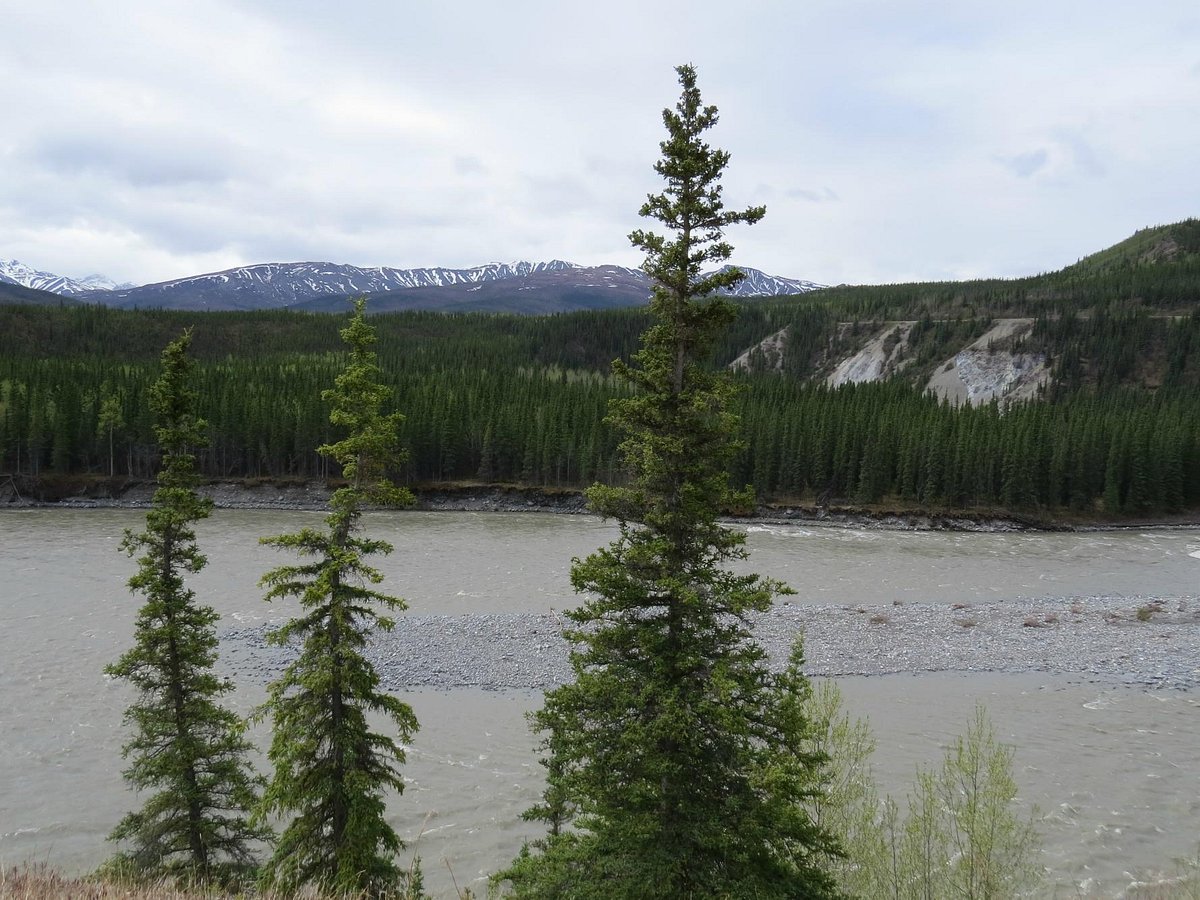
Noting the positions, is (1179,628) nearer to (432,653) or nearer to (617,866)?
(432,653)

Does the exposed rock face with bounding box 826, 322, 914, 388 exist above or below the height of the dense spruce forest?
above

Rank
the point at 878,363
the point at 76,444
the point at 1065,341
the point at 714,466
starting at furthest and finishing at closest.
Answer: the point at 878,363 < the point at 1065,341 < the point at 76,444 < the point at 714,466

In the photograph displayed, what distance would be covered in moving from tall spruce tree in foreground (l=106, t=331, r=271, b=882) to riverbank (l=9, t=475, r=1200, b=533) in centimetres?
6944

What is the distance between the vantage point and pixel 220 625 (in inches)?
1439

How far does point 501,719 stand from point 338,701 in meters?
13.7

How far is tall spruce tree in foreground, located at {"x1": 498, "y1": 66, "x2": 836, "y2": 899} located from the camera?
9.61 meters

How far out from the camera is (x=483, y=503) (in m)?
97.0

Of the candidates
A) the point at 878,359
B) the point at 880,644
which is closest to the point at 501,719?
the point at 880,644

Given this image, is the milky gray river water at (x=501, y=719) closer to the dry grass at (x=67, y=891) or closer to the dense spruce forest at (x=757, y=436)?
the dry grass at (x=67, y=891)

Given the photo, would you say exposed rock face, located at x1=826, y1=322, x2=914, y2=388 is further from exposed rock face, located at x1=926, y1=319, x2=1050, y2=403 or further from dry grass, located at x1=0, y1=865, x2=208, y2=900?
dry grass, located at x1=0, y1=865, x2=208, y2=900

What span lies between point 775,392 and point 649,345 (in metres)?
112

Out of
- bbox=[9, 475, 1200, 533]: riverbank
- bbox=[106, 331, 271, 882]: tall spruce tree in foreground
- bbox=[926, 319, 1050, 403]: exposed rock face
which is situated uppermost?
bbox=[926, 319, 1050, 403]: exposed rock face

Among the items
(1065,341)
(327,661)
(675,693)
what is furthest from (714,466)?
(1065,341)

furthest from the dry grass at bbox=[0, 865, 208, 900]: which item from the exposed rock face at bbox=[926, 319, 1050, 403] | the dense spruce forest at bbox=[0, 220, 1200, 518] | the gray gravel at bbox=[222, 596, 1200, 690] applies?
the exposed rock face at bbox=[926, 319, 1050, 403]
